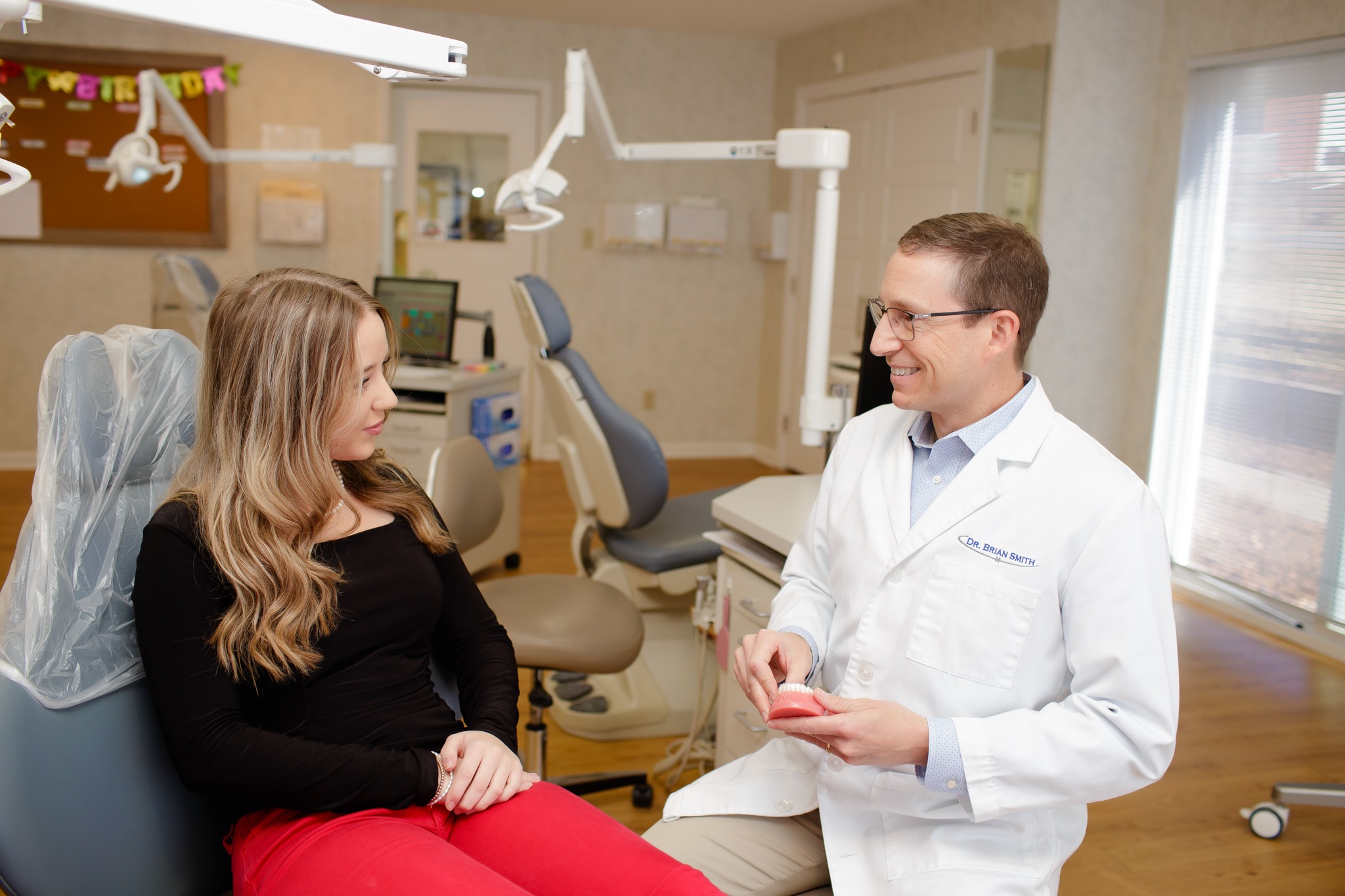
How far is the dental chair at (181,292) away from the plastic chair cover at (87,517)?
3002 millimetres

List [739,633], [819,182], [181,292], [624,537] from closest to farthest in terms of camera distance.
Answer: [739,633], [819,182], [624,537], [181,292]

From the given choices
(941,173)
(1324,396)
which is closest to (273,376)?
(1324,396)

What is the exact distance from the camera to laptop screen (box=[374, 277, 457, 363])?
3.73 metres

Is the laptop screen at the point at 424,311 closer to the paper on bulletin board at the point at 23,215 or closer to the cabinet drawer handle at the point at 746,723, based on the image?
the cabinet drawer handle at the point at 746,723

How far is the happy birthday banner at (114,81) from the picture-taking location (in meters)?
4.90

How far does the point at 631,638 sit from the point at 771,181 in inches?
174

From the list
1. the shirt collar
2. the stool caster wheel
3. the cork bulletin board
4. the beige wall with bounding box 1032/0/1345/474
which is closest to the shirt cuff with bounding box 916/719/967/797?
the shirt collar

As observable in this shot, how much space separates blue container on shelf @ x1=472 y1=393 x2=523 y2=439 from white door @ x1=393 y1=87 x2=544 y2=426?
1680mm

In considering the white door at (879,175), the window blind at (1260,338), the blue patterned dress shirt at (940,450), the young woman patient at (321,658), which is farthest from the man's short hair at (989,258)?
the white door at (879,175)

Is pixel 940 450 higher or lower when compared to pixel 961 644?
higher

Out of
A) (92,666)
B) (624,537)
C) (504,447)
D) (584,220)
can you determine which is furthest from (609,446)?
(584,220)

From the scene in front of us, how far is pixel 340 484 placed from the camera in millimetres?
1275

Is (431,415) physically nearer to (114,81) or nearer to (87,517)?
(87,517)

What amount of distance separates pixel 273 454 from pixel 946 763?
0.81 m
